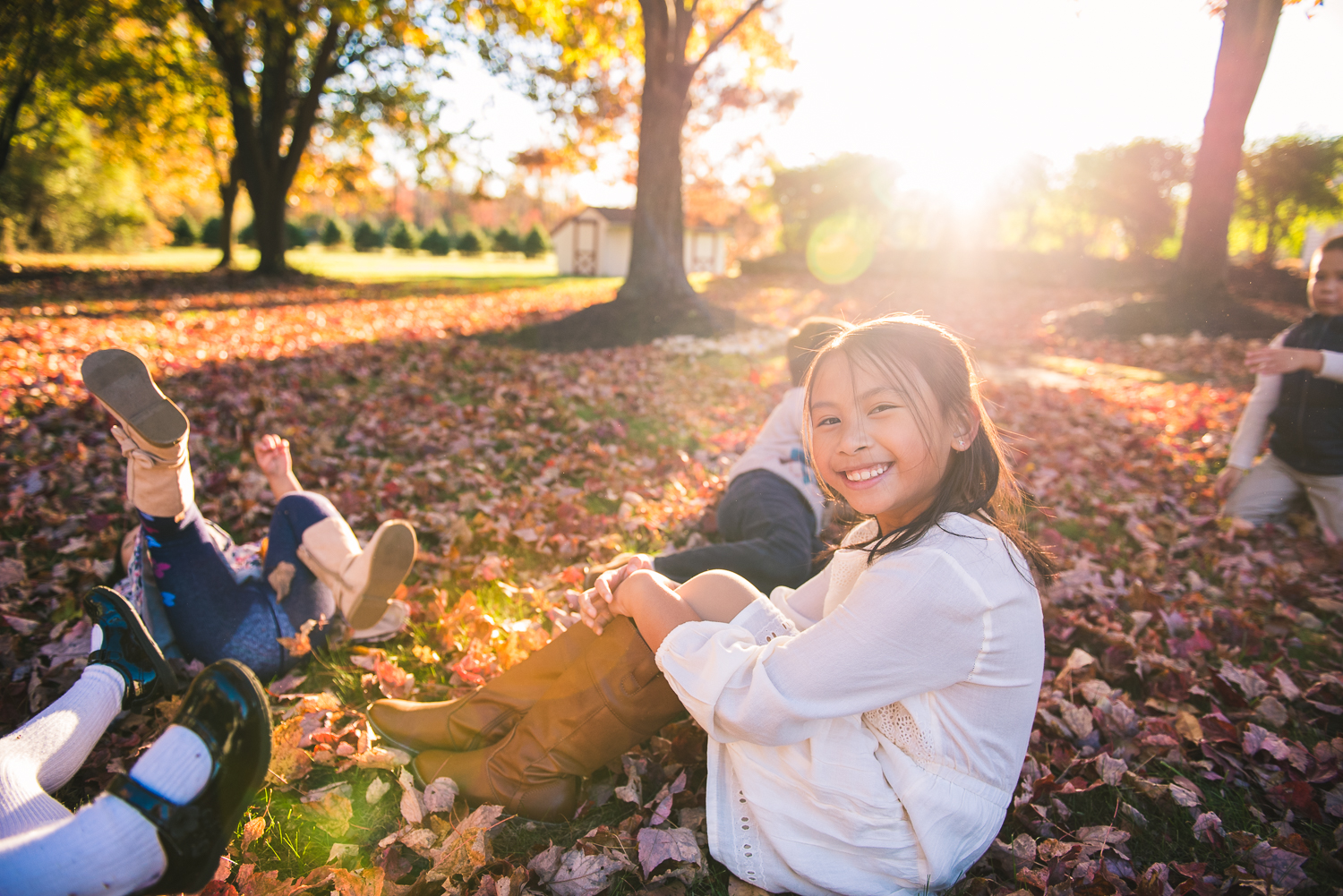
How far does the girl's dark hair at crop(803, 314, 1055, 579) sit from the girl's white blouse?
11cm

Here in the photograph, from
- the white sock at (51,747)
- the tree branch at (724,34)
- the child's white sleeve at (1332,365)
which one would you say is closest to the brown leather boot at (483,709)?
the white sock at (51,747)

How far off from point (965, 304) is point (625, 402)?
52.2ft

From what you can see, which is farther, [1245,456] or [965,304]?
[965,304]

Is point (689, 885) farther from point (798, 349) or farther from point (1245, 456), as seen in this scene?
point (1245, 456)

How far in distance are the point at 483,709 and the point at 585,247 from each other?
3696 centimetres

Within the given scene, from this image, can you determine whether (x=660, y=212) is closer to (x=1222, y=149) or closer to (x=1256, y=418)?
(x=1222, y=149)

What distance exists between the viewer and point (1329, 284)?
3.79 metres

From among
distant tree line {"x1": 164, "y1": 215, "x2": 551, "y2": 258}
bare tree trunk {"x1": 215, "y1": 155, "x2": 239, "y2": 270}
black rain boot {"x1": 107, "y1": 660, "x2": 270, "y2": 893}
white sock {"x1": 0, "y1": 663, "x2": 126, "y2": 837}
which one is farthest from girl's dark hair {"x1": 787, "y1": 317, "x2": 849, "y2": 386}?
distant tree line {"x1": 164, "y1": 215, "x2": 551, "y2": 258}

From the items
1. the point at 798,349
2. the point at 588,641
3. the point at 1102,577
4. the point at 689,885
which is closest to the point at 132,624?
the point at 588,641

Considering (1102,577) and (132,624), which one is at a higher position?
(132,624)

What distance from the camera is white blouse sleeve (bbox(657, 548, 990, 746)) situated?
4.71ft

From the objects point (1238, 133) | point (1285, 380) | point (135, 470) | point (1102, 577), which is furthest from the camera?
point (1238, 133)

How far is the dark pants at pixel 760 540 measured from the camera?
2.98 metres

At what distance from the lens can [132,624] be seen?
83.5 inches
